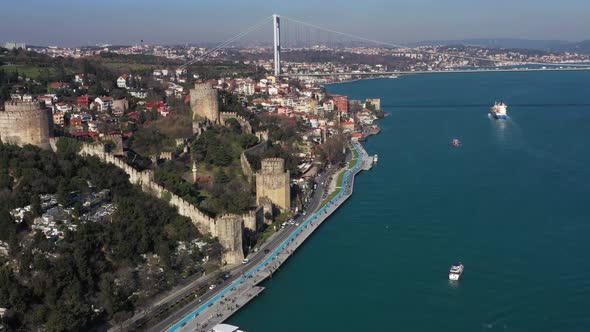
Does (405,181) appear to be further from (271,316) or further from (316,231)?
(271,316)

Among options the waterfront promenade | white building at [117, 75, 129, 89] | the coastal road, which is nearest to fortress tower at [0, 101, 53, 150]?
the coastal road

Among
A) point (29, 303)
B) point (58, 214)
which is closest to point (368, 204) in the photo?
point (58, 214)

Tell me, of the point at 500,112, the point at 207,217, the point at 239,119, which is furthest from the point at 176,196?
the point at 500,112

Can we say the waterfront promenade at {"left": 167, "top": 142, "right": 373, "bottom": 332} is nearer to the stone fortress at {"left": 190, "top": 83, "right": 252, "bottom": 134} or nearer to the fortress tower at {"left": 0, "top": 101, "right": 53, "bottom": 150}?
the fortress tower at {"left": 0, "top": 101, "right": 53, "bottom": 150}

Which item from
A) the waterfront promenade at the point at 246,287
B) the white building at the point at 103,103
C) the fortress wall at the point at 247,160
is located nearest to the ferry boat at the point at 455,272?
the waterfront promenade at the point at 246,287

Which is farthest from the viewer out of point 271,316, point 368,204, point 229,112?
point 229,112

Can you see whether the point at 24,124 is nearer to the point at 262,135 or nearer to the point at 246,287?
the point at 246,287

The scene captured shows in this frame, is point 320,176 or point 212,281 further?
point 320,176
